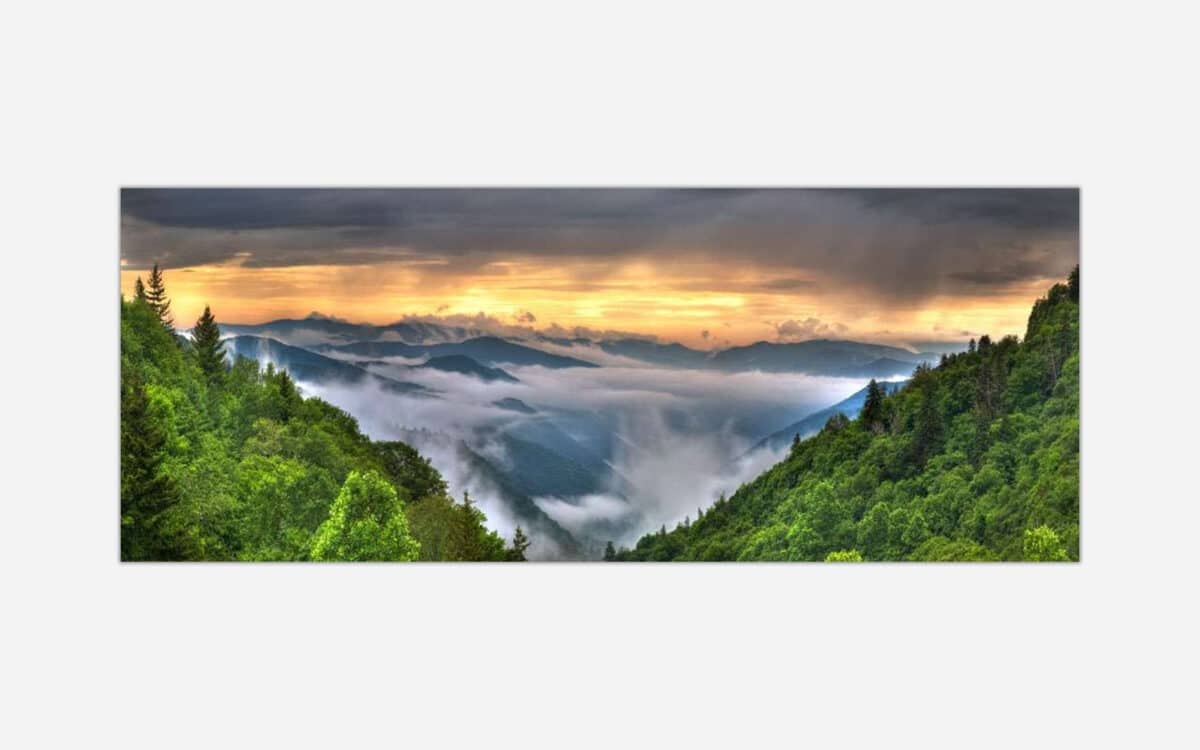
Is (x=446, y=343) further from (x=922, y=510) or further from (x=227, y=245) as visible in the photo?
(x=922, y=510)

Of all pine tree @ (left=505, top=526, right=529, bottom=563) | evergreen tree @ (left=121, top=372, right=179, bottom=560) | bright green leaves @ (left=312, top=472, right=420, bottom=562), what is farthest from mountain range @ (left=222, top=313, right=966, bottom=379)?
pine tree @ (left=505, top=526, right=529, bottom=563)

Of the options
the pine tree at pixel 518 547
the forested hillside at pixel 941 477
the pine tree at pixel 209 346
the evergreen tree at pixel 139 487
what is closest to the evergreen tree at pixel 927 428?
the forested hillside at pixel 941 477

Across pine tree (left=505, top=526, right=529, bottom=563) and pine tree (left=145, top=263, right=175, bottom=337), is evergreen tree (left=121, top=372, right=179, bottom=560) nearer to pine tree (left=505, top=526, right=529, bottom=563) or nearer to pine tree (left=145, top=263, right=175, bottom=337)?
pine tree (left=145, top=263, right=175, bottom=337)

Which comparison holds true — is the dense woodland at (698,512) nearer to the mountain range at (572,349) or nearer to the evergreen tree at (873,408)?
the evergreen tree at (873,408)

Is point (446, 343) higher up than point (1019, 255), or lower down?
lower down

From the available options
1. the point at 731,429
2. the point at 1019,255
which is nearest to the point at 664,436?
the point at 731,429

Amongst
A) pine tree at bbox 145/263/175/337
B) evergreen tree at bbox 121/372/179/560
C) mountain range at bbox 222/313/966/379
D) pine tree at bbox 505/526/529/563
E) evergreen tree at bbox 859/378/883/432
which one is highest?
pine tree at bbox 145/263/175/337

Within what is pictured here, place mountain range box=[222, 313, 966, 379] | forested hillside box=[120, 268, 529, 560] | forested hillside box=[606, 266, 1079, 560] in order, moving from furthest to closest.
Answer: mountain range box=[222, 313, 966, 379]
forested hillside box=[120, 268, 529, 560]
forested hillside box=[606, 266, 1079, 560]

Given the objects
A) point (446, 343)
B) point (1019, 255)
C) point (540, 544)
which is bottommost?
point (540, 544)
